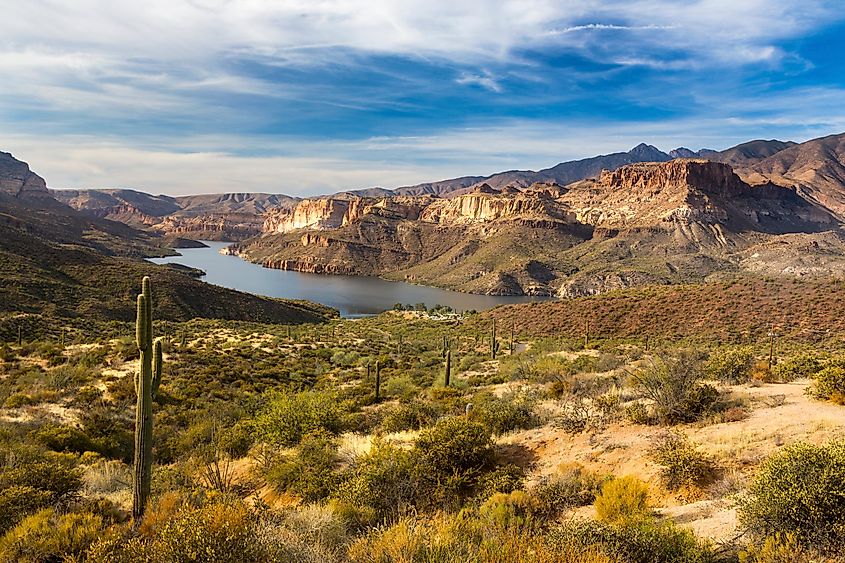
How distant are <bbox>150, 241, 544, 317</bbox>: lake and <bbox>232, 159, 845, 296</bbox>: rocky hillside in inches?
317

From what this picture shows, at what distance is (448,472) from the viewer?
27.0 ft

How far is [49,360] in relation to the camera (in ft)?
69.9

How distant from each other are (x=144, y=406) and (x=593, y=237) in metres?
147

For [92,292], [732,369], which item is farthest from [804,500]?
[92,292]

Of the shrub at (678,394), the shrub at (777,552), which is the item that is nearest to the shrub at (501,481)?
the shrub at (777,552)

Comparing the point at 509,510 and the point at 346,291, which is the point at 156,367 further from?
the point at 346,291

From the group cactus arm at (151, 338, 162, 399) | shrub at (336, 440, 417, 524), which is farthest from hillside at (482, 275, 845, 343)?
cactus arm at (151, 338, 162, 399)

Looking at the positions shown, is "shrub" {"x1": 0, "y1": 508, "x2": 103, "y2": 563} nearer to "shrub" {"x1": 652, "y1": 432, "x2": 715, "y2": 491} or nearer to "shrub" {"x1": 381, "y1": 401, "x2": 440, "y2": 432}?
"shrub" {"x1": 381, "y1": 401, "x2": 440, "y2": 432}

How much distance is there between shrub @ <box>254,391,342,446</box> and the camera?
1129cm

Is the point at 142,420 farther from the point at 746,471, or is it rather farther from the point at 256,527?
the point at 746,471

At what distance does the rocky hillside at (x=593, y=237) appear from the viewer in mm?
108688

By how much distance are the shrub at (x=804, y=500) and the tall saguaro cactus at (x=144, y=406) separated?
833cm

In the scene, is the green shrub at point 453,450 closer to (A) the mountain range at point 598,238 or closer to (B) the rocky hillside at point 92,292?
(B) the rocky hillside at point 92,292

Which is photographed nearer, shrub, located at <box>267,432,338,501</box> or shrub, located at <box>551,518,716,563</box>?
shrub, located at <box>551,518,716,563</box>
